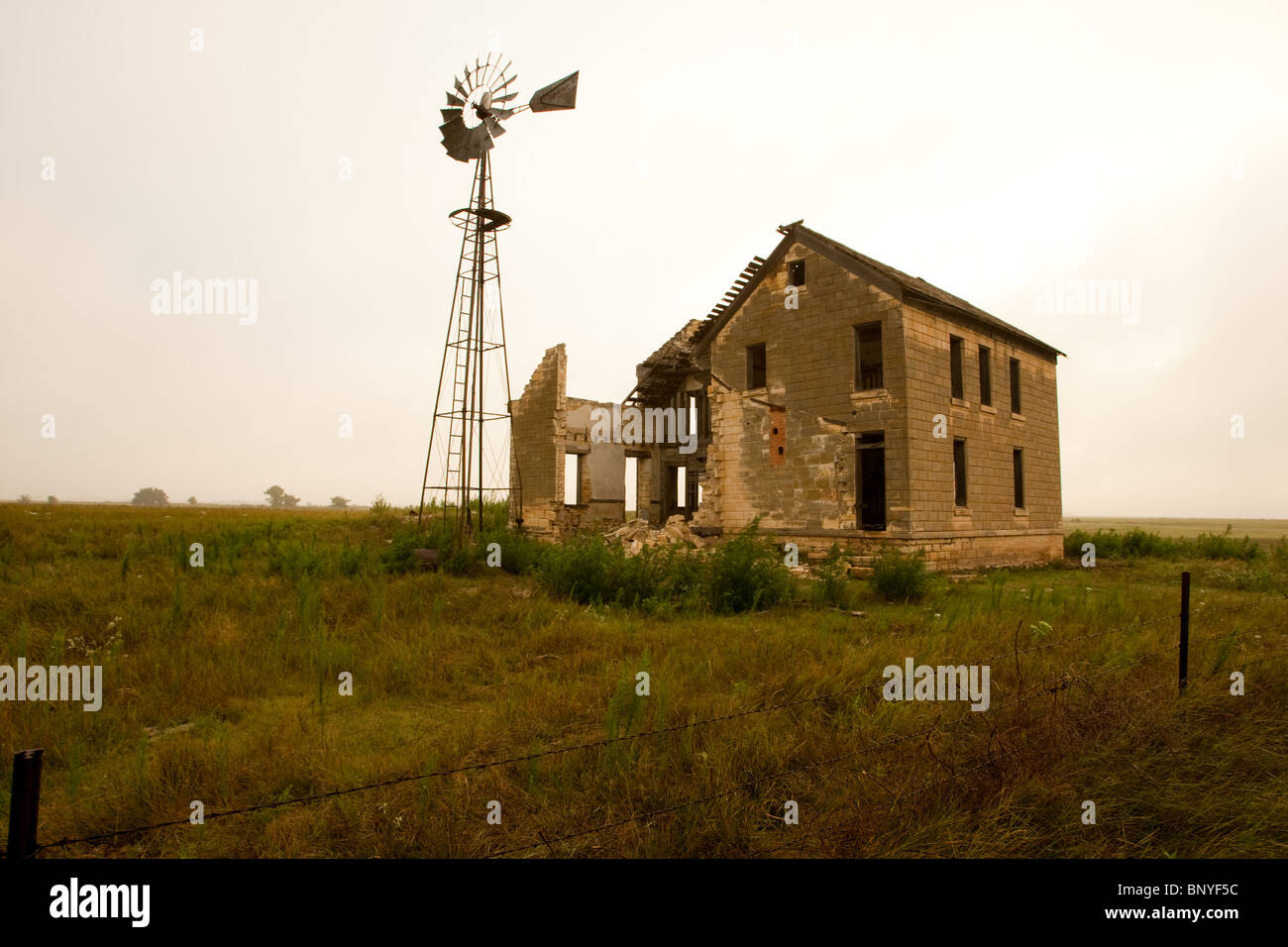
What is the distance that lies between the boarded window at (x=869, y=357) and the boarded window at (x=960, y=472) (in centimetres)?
254

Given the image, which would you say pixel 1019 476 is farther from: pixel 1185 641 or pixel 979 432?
pixel 1185 641

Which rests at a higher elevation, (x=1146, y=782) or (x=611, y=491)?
(x=611, y=491)

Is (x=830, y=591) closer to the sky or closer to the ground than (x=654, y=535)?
closer to the ground

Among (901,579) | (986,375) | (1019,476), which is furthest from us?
(1019,476)

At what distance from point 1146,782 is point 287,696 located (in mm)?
6993

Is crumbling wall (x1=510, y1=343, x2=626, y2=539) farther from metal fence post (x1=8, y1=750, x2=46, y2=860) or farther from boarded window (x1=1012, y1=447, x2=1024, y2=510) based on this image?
metal fence post (x1=8, y1=750, x2=46, y2=860)

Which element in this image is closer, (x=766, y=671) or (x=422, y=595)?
(x=766, y=671)

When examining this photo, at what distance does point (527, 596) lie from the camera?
10977 mm

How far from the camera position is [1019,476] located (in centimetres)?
A: 2044

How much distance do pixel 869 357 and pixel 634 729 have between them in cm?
1834

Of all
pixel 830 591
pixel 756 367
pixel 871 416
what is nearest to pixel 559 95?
pixel 756 367

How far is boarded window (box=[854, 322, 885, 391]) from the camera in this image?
55.3ft
